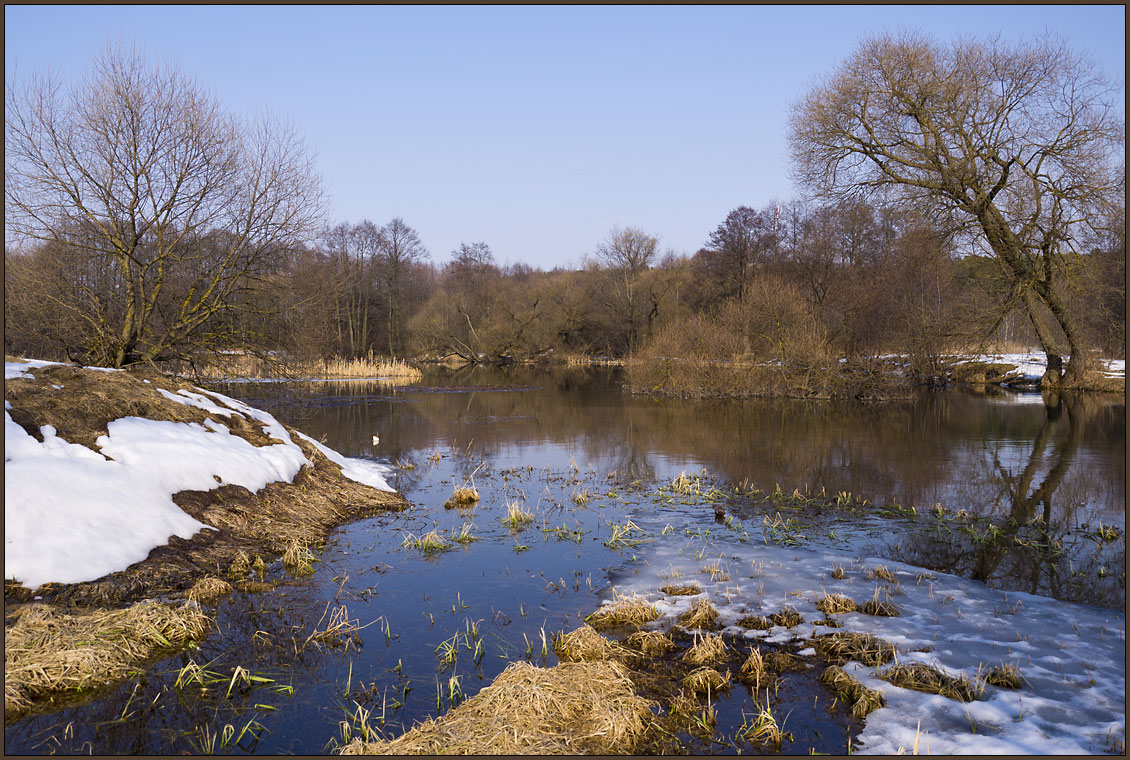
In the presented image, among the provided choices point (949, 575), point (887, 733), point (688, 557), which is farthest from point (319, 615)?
point (949, 575)

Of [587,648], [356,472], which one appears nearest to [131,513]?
[356,472]

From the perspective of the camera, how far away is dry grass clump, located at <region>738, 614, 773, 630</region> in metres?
5.47

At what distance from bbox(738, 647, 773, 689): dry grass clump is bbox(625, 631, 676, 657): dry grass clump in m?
0.59

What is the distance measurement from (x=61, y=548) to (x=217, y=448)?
2.84 m

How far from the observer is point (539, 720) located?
3.92 m

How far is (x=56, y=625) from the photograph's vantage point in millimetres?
4758

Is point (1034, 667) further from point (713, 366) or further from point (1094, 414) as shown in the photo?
point (713, 366)

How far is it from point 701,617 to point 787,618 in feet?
2.25

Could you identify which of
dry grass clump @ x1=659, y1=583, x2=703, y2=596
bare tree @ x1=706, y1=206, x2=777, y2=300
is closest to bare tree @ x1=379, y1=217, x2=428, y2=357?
bare tree @ x1=706, y1=206, x2=777, y2=300

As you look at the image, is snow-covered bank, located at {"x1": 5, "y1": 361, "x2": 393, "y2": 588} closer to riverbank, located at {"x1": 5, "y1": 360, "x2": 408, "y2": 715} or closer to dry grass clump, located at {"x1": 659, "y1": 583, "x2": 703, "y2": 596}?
riverbank, located at {"x1": 5, "y1": 360, "x2": 408, "y2": 715}

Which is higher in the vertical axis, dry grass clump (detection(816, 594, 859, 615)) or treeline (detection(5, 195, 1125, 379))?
treeline (detection(5, 195, 1125, 379))

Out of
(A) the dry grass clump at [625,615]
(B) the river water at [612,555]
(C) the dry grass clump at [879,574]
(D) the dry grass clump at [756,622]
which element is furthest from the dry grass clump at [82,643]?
(C) the dry grass clump at [879,574]

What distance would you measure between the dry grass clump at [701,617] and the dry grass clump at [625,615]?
25 centimetres

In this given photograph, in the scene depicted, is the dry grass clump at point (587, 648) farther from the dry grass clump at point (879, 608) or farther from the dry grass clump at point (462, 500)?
the dry grass clump at point (462, 500)
